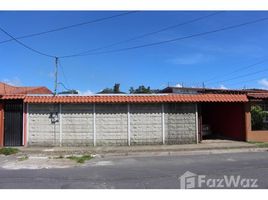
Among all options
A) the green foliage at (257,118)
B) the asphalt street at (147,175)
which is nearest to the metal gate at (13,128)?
the asphalt street at (147,175)

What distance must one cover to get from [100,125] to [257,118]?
9.04 meters

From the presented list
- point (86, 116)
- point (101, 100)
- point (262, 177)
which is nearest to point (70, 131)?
point (86, 116)

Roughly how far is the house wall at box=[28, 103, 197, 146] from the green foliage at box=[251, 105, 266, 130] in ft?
16.6

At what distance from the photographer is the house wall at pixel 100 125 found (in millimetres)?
18500

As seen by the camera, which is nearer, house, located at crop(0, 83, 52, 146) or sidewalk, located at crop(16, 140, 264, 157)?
sidewalk, located at crop(16, 140, 264, 157)

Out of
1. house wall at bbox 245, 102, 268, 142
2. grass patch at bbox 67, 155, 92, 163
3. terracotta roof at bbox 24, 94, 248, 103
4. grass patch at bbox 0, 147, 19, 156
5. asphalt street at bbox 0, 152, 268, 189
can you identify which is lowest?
asphalt street at bbox 0, 152, 268, 189

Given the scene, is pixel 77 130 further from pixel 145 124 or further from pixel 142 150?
pixel 142 150

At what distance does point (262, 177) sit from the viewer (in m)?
9.20

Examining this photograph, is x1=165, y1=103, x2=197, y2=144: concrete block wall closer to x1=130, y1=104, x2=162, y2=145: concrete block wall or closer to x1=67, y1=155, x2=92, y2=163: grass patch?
x1=130, y1=104, x2=162, y2=145: concrete block wall

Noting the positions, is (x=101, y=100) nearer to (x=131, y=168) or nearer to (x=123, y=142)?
(x=123, y=142)

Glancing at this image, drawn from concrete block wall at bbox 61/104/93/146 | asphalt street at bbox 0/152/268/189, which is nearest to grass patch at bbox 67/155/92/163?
asphalt street at bbox 0/152/268/189

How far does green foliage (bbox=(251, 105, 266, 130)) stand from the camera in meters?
20.5

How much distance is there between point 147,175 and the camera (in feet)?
33.1

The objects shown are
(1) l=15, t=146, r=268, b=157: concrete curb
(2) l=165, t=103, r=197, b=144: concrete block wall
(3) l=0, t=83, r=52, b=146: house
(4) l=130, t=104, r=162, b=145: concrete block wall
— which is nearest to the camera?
(1) l=15, t=146, r=268, b=157: concrete curb
